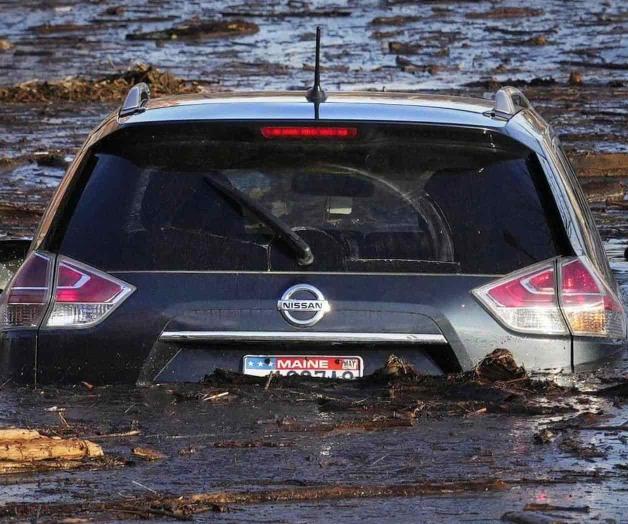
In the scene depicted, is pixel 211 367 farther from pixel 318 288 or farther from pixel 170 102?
pixel 170 102

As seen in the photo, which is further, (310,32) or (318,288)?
(310,32)

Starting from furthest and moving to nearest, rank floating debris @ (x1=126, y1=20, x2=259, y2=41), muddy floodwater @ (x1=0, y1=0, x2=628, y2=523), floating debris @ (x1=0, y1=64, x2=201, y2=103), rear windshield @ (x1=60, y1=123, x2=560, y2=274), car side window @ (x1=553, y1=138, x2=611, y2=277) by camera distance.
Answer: floating debris @ (x1=126, y1=20, x2=259, y2=41) → floating debris @ (x1=0, y1=64, x2=201, y2=103) → car side window @ (x1=553, y1=138, x2=611, y2=277) → rear windshield @ (x1=60, y1=123, x2=560, y2=274) → muddy floodwater @ (x1=0, y1=0, x2=628, y2=523)

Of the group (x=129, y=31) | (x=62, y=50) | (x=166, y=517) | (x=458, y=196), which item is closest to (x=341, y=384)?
(x=458, y=196)

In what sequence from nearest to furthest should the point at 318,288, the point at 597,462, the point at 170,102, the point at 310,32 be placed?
the point at 597,462
the point at 318,288
the point at 170,102
the point at 310,32

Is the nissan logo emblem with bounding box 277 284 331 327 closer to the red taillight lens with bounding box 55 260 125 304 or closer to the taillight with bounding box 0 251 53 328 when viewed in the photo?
the red taillight lens with bounding box 55 260 125 304

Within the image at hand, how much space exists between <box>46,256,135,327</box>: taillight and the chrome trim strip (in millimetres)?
244

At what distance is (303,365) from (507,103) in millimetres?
1309

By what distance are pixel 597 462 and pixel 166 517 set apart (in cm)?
138

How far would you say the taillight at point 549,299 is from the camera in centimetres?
632

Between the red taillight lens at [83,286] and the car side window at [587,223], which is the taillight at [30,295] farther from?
the car side window at [587,223]

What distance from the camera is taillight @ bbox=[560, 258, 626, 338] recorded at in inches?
251

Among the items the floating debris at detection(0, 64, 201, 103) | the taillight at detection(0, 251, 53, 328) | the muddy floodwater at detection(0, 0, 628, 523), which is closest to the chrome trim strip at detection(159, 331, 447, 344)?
the muddy floodwater at detection(0, 0, 628, 523)

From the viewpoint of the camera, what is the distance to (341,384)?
6367 mm

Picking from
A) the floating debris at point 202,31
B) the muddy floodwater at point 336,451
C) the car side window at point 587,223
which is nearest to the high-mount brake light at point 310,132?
the muddy floodwater at point 336,451
